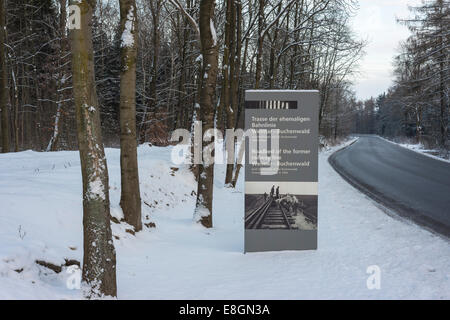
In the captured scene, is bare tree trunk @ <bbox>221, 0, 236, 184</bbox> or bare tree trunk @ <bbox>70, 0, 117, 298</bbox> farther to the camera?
bare tree trunk @ <bbox>221, 0, 236, 184</bbox>

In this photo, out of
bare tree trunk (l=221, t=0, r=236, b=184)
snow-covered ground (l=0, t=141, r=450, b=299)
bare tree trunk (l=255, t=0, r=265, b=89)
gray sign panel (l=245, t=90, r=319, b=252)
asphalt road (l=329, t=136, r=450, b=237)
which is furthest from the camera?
bare tree trunk (l=255, t=0, r=265, b=89)

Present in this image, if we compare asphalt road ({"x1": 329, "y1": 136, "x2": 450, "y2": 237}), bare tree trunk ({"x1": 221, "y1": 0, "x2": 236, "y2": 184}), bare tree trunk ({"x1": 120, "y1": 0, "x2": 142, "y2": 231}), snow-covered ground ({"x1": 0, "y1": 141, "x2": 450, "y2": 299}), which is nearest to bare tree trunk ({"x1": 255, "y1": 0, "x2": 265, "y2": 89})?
bare tree trunk ({"x1": 221, "y1": 0, "x2": 236, "y2": 184})

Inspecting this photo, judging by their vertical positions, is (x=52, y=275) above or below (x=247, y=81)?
below

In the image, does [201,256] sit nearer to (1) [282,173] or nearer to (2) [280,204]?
(2) [280,204]

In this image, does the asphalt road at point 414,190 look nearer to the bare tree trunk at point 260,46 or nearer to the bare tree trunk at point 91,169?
the bare tree trunk at point 260,46

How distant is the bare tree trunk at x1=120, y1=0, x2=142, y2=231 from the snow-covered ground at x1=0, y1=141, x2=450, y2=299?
31 cm

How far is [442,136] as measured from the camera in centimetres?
3100

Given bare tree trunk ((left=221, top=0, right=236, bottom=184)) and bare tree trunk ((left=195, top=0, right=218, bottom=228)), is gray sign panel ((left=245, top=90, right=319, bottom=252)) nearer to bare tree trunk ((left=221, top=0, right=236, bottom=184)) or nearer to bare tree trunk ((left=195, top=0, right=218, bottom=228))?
bare tree trunk ((left=195, top=0, right=218, bottom=228))

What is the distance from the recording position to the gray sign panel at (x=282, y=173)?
668 cm

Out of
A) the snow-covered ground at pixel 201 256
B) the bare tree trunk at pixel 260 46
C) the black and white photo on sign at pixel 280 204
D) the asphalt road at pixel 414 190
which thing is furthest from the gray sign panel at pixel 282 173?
the bare tree trunk at pixel 260 46

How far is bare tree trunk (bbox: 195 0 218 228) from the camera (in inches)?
340
